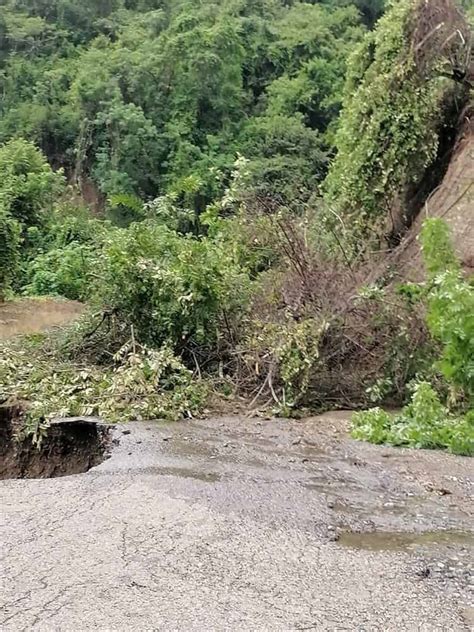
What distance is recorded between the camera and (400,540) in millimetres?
5242

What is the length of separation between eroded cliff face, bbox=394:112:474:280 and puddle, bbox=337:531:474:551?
756 cm

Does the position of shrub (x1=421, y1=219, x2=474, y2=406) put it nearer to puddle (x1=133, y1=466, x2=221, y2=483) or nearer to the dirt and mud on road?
the dirt and mud on road

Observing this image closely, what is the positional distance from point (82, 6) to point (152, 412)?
136 feet

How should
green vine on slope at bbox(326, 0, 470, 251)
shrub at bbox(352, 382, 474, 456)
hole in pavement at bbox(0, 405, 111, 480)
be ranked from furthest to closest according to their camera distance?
green vine on slope at bbox(326, 0, 470, 251), hole in pavement at bbox(0, 405, 111, 480), shrub at bbox(352, 382, 474, 456)

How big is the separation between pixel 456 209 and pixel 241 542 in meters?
9.94

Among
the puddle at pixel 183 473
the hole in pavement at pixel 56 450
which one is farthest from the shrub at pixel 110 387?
the puddle at pixel 183 473

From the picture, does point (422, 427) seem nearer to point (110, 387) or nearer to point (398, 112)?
point (110, 387)

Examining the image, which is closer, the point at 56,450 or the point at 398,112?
the point at 56,450

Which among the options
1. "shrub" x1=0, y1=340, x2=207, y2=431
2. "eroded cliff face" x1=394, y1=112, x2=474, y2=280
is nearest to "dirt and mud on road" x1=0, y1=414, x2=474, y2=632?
"shrub" x1=0, y1=340, x2=207, y2=431

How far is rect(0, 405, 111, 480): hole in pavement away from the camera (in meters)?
8.26

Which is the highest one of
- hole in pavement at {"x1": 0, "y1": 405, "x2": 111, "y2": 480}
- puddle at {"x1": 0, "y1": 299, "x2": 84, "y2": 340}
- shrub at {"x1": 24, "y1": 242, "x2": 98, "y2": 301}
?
hole in pavement at {"x1": 0, "y1": 405, "x2": 111, "y2": 480}

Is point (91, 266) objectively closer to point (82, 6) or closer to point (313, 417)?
point (313, 417)

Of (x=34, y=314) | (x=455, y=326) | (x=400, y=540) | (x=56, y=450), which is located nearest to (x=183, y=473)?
(x=400, y=540)

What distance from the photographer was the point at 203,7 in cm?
4038
